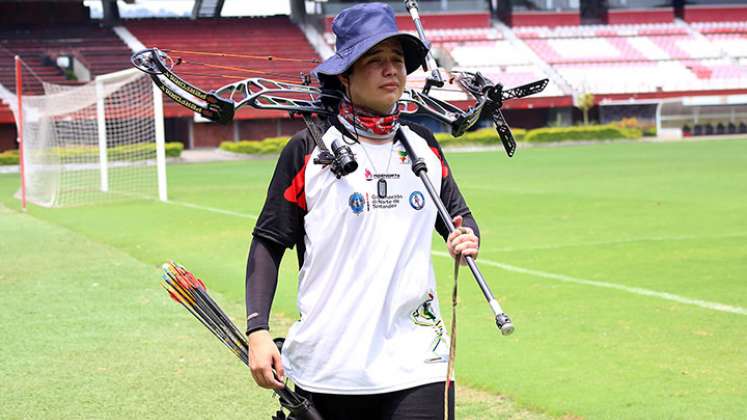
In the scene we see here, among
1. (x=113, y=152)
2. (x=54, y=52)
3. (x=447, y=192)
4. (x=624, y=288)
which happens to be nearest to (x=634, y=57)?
(x=54, y=52)

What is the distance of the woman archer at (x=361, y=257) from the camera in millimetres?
3523

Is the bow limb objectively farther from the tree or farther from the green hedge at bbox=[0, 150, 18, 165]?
the tree

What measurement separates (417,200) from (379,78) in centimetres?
39

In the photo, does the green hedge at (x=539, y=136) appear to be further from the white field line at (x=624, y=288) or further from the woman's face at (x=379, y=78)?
the woman's face at (x=379, y=78)

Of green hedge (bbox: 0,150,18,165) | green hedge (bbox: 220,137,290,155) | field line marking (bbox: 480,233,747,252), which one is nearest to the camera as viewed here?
field line marking (bbox: 480,233,747,252)

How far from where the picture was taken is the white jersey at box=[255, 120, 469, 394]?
11.6 feet

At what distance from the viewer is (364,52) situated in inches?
137

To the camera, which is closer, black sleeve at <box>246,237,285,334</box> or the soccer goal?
black sleeve at <box>246,237,285,334</box>

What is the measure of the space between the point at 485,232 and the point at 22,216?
1063 cm

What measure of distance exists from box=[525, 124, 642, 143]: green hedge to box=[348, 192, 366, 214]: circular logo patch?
52.4 metres

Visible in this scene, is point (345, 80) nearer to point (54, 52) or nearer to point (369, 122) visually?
point (369, 122)

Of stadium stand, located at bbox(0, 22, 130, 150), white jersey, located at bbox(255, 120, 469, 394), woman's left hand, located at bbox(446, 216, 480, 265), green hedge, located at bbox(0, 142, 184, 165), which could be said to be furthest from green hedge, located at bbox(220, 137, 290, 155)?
woman's left hand, located at bbox(446, 216, 480, 265)

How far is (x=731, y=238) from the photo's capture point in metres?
14.5

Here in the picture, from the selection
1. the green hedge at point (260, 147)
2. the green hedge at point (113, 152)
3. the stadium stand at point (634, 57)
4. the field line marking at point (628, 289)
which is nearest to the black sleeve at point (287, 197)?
the field line marking at point (628, 289)
